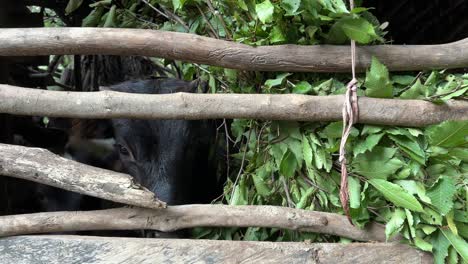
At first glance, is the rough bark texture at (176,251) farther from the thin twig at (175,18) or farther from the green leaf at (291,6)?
the thin twig at (175,18)

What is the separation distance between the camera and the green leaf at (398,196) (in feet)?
4.66

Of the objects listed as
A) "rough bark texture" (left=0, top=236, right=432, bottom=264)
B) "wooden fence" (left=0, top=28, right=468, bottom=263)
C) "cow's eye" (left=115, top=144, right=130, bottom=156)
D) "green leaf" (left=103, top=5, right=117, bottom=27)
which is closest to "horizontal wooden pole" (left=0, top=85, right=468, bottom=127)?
"wooden fence" (left=0, top=28, right=468, bottom=263)

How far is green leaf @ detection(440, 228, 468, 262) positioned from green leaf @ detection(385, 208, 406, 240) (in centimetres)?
12

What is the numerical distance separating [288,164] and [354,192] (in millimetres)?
220

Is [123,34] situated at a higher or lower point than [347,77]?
higher

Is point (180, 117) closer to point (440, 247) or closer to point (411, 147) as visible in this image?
point (411, 147)

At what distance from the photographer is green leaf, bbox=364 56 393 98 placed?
58.4 inches

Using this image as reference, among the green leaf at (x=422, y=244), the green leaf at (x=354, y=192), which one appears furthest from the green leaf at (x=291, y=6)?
the green leaf at (x=422, y=244)

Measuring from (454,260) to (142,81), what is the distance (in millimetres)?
1315

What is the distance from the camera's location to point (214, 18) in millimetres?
1906

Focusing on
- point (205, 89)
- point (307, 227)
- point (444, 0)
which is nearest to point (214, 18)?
point (205, 89)

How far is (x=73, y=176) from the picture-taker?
1.42 m

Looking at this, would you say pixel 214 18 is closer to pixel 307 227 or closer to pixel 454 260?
pixel 307 227

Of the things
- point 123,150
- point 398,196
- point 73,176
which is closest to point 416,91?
point 398,196
